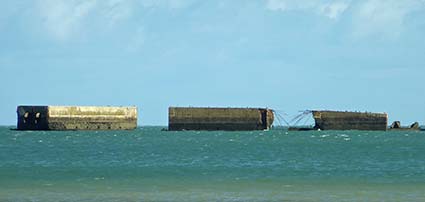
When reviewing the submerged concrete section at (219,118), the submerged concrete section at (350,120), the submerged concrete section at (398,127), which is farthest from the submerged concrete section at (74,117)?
the submerged concrete section at (398,127)

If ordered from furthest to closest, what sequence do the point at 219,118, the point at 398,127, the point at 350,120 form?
the point at 398,127
the point at 350,120
the point at 219,118

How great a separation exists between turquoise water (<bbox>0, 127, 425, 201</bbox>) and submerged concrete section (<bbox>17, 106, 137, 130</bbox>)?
43.7 meters

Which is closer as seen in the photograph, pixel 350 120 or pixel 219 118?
pixel 219 118

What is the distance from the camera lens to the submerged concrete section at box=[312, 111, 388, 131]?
124000mm

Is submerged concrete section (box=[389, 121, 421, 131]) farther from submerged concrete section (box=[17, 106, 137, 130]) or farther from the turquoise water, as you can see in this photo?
the turquoise water

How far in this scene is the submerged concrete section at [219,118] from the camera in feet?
386

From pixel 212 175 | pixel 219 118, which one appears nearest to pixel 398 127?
pixel 219 118

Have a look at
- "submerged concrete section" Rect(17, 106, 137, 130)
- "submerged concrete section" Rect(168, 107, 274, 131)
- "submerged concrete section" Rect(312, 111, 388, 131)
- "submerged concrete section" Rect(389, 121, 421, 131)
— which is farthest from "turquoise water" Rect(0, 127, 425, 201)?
"submerged concrete section" Rect(389, 121, 421, 131)

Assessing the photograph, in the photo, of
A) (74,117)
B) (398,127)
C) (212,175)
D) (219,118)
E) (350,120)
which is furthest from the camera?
(398,127)

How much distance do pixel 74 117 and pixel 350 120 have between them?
32.6 meters

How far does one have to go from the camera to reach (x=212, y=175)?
46.9 meters

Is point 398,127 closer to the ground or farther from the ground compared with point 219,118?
closer to the ground

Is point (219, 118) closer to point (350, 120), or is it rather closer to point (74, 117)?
point (74, 117)

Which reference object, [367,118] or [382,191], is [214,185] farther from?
[367,118]
